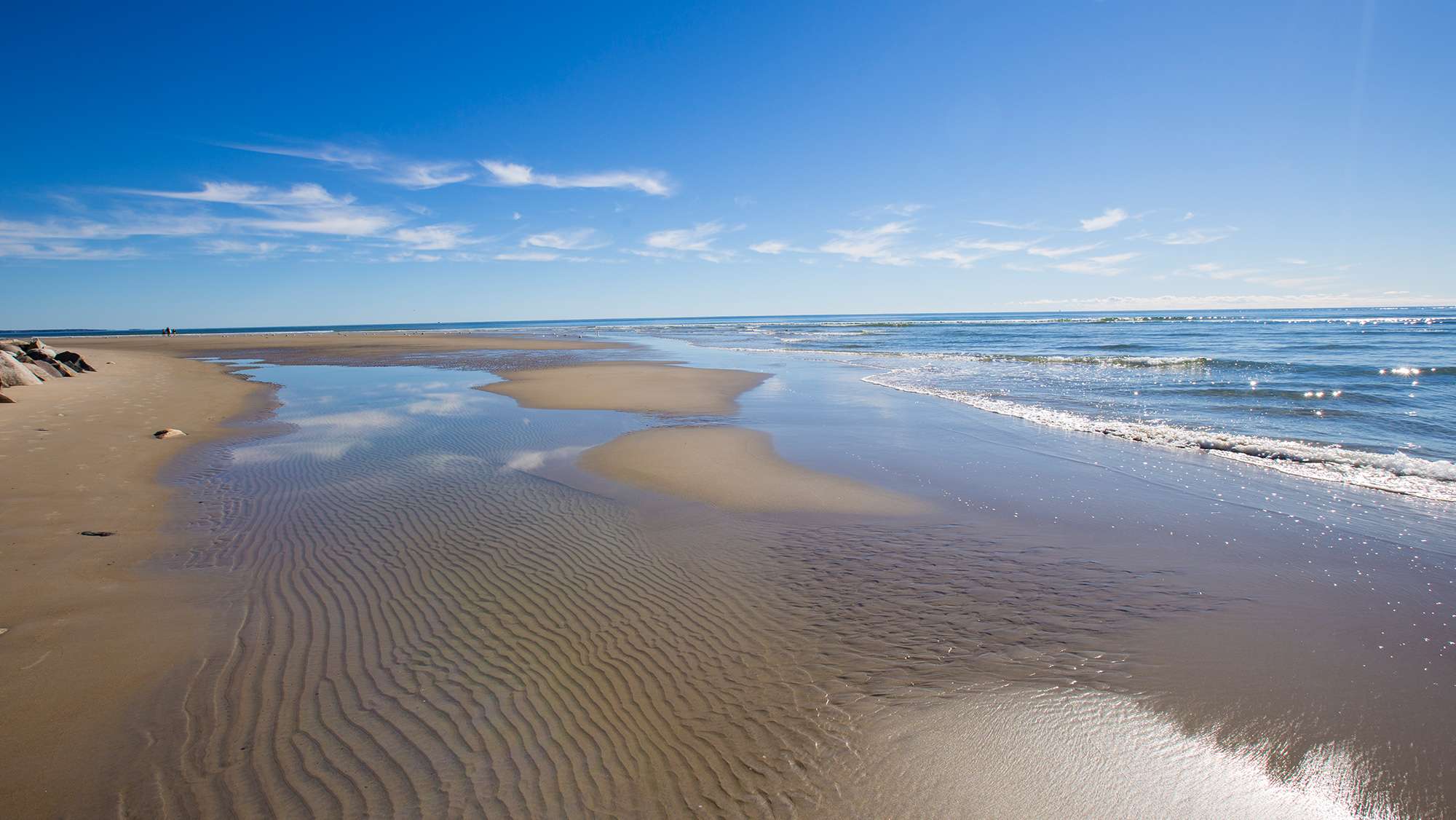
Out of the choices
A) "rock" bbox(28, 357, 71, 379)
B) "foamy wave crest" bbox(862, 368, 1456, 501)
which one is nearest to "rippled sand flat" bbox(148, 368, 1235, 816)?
"foamy wave crest" bbox(862, 368, 1456, 501)

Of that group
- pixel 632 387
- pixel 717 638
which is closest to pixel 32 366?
pixel 632 387

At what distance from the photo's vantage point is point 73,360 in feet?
84.1

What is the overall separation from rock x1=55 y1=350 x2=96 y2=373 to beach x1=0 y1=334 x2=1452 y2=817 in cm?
2158

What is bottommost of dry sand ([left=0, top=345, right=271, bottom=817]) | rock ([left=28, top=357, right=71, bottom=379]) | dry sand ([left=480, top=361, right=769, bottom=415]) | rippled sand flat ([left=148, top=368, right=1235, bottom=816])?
rippled sand flat ([left=148, top=368, right=1235, bottom=816])

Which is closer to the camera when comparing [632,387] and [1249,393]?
[1249,393]

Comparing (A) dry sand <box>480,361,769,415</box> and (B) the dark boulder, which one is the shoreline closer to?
(A) dry sand <box>480,361,769,415</box>

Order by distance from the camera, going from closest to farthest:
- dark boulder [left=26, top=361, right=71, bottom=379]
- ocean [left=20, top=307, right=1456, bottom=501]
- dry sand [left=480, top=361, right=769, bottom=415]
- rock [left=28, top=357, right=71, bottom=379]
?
ocean [left=20, top=307, right=1456, bottom=501], dry sand [left=480, top=361, right=769, bottom=415], dark boulder [left=26, top=361, right=71, bottom=379], rock [left=28, top=357, right=71, bottom=379]

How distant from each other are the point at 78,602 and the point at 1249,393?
26006mm

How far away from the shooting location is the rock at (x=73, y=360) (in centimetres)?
2523

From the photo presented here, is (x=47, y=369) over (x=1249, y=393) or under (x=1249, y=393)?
over

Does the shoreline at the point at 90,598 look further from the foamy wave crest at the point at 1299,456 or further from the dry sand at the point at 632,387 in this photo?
the foamy wave crest at the point at 1299,456

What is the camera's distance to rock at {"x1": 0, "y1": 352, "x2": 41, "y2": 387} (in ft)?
62.2

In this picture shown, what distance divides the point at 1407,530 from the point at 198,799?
40.4 feet

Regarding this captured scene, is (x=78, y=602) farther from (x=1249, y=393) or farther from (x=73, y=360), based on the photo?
(x=73, y=360)
